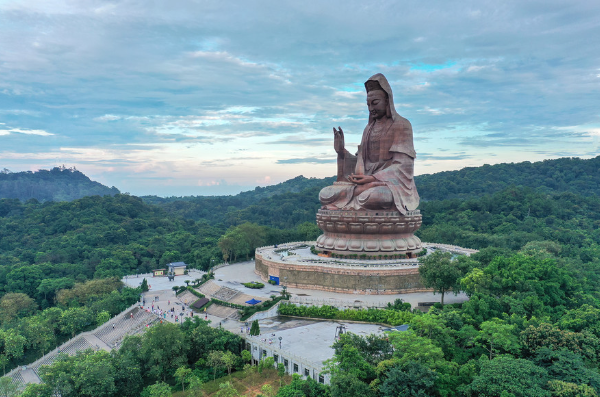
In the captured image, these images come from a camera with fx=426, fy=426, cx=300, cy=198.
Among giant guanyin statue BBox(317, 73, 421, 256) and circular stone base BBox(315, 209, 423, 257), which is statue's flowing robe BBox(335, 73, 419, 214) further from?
circular stone base BBox(315, 209, 423, 257)

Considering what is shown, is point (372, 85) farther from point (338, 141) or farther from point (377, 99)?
point (338, 141)

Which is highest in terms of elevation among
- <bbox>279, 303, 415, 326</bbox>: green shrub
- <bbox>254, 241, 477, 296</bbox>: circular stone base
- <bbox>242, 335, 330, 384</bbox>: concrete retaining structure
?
<bbox>254, 241, 477, 296</bbox>: circular stone base

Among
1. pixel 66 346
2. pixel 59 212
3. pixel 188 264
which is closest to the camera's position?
pixel 66 346

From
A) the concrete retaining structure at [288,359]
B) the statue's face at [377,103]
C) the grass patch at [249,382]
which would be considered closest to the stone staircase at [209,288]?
the concrete retaining structure at [288,359]

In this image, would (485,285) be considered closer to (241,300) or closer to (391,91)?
(241,300)

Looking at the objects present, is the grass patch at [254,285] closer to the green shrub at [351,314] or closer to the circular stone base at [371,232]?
the green shrub at [351,314]

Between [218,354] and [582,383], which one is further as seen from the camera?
[218,354]

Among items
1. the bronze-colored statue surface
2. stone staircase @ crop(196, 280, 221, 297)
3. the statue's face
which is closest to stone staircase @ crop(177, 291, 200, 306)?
stone staircase @ crop(196, 280, 221, 297)

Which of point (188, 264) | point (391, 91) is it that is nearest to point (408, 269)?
point (391, 91)
